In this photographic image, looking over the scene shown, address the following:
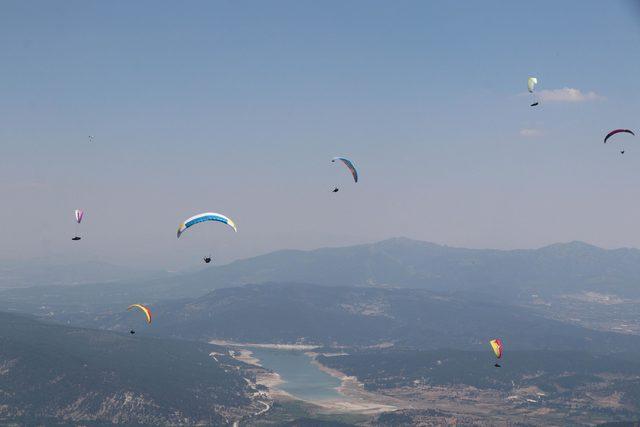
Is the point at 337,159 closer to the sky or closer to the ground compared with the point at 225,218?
closer to the sky

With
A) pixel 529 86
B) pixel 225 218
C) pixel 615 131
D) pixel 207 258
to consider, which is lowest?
pixel 207 258

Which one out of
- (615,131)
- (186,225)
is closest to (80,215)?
(186,225)

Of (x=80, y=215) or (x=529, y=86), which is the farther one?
(x=80, y=215)

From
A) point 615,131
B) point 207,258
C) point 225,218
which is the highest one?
point 615,131

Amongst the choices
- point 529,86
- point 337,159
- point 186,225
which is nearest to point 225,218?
point 186,225

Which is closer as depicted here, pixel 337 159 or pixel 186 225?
pixel 186 225

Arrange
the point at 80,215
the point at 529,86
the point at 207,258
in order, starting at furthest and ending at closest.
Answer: the point at 80,215 → the point at 529,86 → the point at 207,258

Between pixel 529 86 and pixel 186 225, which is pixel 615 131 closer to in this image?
pixel 529 86

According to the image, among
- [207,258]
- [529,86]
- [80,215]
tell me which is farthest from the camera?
[80,215]

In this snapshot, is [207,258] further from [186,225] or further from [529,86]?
[529,86]
